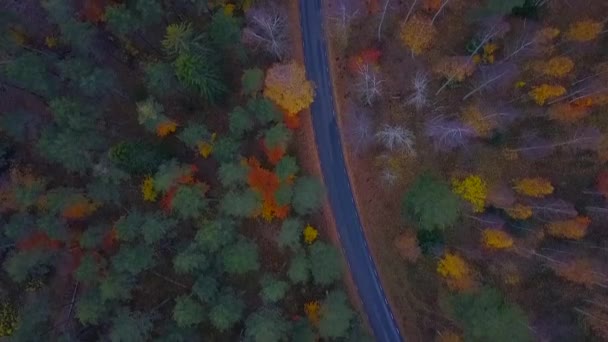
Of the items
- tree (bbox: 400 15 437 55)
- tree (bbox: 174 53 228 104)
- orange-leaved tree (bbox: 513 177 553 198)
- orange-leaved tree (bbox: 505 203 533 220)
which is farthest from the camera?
tree (bbox: 400 15 437 55)

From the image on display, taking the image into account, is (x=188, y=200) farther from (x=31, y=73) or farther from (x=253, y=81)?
(x=31, y=73)

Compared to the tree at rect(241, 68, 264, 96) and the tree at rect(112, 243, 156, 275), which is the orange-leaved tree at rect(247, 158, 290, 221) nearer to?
the tree at rect(241, 68, 264, 96)

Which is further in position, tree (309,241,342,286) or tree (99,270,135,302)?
tree (309,241,342,286)

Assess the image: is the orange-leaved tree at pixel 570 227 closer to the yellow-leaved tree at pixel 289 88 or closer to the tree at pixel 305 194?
the tree at pixel 305 194

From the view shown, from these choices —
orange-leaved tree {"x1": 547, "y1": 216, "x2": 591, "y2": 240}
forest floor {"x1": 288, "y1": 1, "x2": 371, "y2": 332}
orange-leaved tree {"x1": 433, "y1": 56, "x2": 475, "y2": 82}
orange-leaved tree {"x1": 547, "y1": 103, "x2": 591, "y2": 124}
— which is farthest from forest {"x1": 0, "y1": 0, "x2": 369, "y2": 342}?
orange-leaved tree {"x1": 547, "y1": 103, "x2": 591, "y2": 124}

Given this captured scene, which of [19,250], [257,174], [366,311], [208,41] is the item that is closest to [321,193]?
[257,174]

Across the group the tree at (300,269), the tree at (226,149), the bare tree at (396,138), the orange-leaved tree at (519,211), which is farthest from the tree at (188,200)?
the orange-leaved tree at (519,211)
